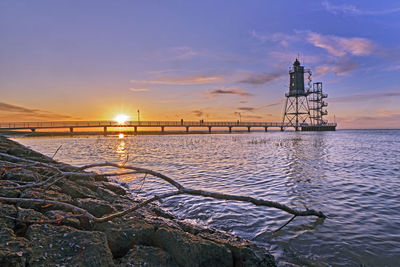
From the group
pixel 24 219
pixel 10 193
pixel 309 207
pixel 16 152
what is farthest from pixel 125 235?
pixel 16 152

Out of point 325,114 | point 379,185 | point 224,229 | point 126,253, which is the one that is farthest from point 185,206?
point 325,114

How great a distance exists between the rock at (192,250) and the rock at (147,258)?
0.11 m

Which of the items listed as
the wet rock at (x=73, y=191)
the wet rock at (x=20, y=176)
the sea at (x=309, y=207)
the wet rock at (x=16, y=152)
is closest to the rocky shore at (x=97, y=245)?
the sea at (x=309, y=207)

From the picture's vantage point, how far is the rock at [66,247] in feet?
7.47

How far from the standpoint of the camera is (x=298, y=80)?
319 ft

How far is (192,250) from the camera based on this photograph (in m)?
2.83

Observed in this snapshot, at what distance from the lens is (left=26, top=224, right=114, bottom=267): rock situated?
7.47 feet

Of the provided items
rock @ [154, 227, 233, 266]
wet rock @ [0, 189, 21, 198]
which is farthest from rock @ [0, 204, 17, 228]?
rock @ [154, 227, 233, 266]

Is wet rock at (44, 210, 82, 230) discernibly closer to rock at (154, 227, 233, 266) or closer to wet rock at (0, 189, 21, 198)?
wet rock at (0, 189, 21, 198)

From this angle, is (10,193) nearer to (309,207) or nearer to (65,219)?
(65,219)

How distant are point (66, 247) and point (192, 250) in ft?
4.79

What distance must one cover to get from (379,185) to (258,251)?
24.6 feet

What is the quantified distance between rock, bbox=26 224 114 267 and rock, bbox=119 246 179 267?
0.21 metres

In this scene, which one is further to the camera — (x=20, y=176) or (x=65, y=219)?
(x=20, y=176)
